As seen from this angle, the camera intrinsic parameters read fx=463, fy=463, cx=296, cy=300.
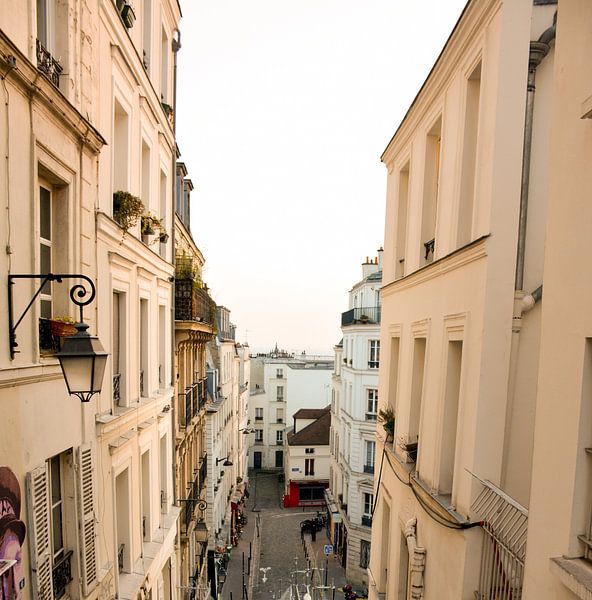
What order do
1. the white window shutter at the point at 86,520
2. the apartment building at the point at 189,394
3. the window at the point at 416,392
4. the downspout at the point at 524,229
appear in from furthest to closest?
1. the apartment building at the point at 189,394
2. the window at the point at 416,392
3. the white window shutter at the point at 86,520
4. the downspout at the point at 524,229

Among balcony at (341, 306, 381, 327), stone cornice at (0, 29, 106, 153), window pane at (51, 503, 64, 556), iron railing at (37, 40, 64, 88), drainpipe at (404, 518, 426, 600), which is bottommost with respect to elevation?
drainpipe at (404, 518, 426, 600)

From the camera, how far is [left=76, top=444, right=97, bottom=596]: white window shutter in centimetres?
602

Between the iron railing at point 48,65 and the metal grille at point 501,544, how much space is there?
6.97 metres

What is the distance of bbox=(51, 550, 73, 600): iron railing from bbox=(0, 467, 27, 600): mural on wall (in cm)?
98

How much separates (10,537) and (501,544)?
16.3 feet

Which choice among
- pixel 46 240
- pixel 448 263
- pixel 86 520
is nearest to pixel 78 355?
pixel 46 240

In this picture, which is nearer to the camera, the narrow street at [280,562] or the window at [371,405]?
the narrow street at [280,562]

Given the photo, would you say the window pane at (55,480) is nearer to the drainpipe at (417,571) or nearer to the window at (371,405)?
the drainpipe at (417,571)

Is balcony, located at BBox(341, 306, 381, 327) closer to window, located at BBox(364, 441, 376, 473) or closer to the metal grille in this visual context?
window, located at BBox(364, 441, 376, 473)

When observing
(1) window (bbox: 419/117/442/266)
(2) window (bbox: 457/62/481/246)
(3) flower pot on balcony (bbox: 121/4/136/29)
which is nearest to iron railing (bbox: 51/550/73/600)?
(2) window (bbox: 457/62/481/246)

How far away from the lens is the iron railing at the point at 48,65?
16.9 ft

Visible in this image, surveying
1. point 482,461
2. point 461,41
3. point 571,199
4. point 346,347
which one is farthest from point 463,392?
point 346,347

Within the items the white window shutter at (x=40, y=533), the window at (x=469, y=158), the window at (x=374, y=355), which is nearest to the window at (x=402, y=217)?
the window at (x=469, y=158)

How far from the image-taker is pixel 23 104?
461 centimetres
